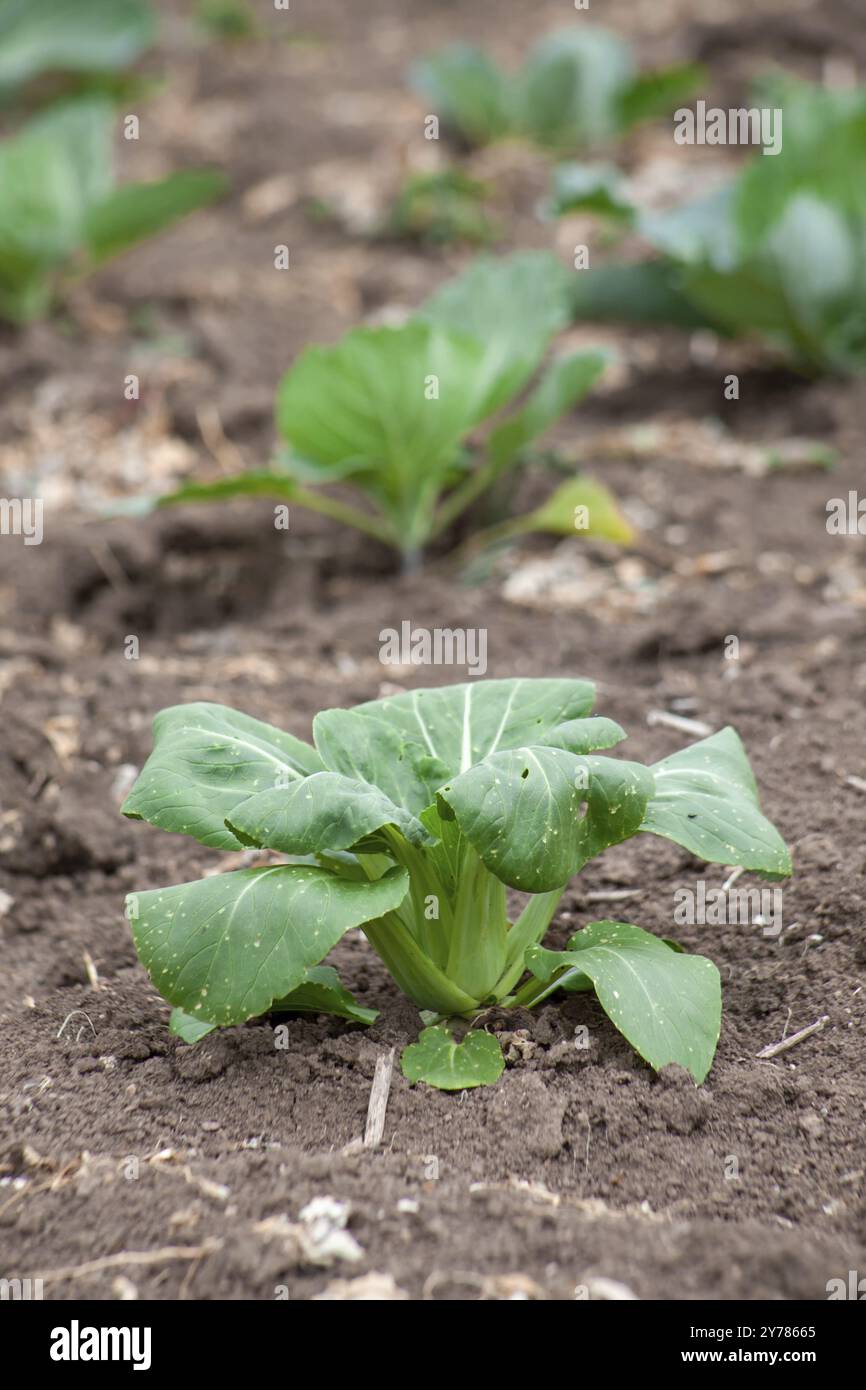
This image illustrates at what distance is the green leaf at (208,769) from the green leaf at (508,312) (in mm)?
1672

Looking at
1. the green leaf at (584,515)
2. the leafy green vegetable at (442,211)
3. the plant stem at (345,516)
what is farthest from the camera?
the leafy green vegetable at (442,211)

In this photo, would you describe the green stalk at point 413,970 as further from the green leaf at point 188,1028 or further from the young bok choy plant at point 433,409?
the young bok choy plant at point 433,409

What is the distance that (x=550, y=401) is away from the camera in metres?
3.66

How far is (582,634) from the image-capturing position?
11.3 ft

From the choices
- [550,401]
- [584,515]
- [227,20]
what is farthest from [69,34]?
[584,515]

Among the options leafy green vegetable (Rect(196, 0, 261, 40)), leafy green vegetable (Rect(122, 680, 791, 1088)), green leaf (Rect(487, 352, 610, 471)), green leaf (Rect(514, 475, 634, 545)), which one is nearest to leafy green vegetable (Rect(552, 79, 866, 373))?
green leaf (Rect(487, 352, 610, 471))

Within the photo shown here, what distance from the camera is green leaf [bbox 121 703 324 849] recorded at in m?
1.92

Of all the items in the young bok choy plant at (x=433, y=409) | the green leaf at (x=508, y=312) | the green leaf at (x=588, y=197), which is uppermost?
the green leaf at (x=588, y=197)

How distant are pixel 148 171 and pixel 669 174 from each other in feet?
7.70

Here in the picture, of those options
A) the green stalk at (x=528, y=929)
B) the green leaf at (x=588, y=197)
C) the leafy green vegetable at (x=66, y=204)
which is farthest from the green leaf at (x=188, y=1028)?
the leafy green vegetable at (x=66, y=204)

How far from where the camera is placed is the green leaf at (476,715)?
6.91ft

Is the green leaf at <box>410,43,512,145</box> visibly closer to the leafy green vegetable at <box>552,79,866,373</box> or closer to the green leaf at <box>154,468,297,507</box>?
the leafy green vegetable at <box>552,79,866,373</box>

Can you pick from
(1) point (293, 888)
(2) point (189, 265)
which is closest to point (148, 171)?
(2) point (189, 265)
